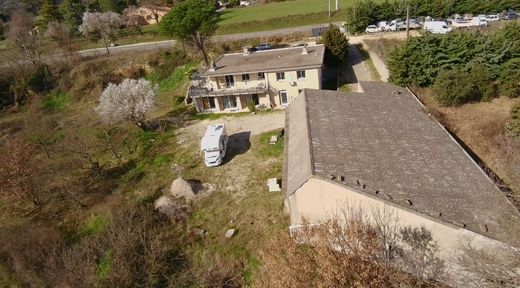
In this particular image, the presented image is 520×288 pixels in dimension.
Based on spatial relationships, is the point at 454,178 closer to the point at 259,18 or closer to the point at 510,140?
the point at 510,140

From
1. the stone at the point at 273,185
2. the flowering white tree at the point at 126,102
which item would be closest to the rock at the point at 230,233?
the stone at the point at 273,185

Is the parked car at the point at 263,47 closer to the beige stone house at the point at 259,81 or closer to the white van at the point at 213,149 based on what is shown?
the beige stone house at the point at 259,81

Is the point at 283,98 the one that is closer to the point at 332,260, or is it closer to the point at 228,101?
the point at 228,101

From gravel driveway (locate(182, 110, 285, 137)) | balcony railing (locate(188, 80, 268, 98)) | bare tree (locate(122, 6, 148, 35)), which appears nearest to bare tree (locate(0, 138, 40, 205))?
gravel driveway (locate(182, 110, 285, 137))

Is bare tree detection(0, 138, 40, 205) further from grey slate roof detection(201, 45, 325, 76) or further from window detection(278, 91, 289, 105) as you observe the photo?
window detection(278, 91, 289, 105)

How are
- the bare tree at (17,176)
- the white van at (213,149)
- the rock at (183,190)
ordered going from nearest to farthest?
the rock at (183,190), the bare tree at (17,176), the white van at (213,149)

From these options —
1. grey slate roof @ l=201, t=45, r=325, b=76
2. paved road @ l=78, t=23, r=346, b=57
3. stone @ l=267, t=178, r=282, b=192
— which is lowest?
stone @ l=267, t=178, r=282, b=192
